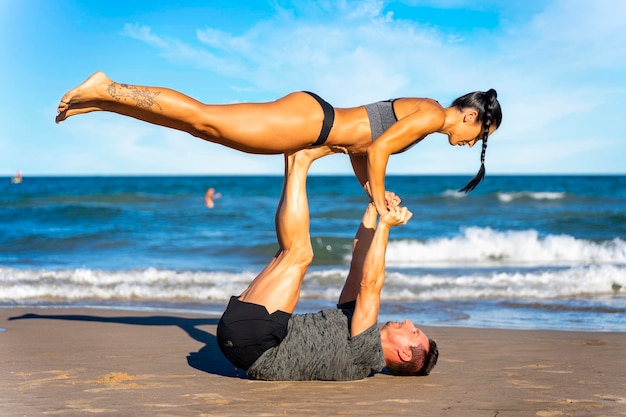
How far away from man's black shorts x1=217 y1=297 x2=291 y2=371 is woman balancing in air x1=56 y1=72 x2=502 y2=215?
1121 mm

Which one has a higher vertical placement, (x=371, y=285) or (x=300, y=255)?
(x=300, y=255)

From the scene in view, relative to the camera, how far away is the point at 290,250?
5.32 m

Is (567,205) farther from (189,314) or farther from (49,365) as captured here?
(49,365)

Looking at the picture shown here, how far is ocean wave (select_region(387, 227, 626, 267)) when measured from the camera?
16.5 m

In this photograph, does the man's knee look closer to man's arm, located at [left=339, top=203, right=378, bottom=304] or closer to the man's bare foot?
man's arm, located at [left=339, top=203, right=378, bottom=304]

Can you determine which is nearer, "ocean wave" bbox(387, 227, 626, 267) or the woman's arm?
the woman's arm

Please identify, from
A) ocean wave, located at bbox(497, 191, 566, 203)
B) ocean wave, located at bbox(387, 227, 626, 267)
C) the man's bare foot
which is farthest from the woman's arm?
ocean wave, located at bbox(497, 191, 566, 203)

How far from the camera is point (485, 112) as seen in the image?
5512 millimetres

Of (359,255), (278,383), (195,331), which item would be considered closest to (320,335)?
(278,383)

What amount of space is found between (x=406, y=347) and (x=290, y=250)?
43.9 inches

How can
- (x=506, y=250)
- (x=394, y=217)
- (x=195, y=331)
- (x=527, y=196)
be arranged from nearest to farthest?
1. (x=394, y=217)
2. (x=195, y=331)
3. (x=506, y=250)
4. (x=527, y=196)

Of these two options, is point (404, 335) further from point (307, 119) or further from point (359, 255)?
point (307, 119)

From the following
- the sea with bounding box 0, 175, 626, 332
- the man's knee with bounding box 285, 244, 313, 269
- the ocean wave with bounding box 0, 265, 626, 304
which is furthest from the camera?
the ocean wave with bounding box 0, 265, 626, 304

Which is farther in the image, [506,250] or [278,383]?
[506,250]
